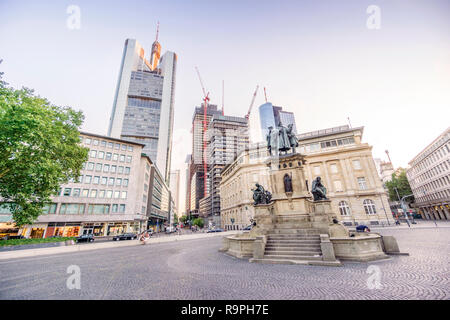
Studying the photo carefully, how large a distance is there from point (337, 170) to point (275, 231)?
36975mm

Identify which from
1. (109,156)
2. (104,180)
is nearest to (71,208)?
(104,180)

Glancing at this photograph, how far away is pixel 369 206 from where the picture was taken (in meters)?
36.2

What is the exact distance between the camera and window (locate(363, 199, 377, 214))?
35875 millimetres

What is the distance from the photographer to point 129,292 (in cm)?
522

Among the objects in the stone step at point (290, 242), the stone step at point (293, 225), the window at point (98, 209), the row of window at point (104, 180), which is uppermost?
the row of window at point (104, 180)

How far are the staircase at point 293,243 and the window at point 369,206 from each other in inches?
1367

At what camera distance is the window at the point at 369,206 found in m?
35.9

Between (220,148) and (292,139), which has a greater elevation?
(220,148)

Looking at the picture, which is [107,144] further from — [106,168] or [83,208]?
[83,208]

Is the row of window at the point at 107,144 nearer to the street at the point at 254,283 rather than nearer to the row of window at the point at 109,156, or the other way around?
the row of window at the point at 109,156

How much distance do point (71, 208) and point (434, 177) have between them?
86.5 m

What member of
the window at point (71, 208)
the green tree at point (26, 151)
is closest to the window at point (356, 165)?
the green tree at point (26, 151)
